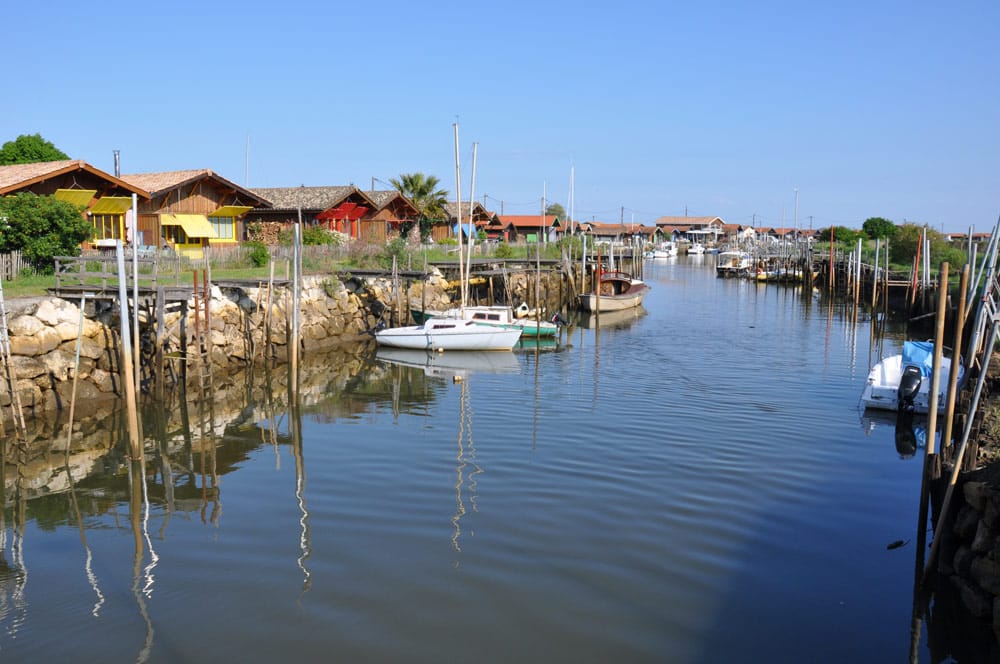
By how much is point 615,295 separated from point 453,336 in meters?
21.8

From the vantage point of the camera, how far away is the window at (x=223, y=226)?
4431 cm

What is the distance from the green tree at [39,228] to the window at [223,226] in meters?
13.7

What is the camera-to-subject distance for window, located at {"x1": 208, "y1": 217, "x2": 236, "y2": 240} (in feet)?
145

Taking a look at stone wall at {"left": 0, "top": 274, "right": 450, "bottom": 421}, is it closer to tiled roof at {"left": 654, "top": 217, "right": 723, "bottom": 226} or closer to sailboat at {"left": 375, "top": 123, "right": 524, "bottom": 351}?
sailboat at {"left": 375, "top": 123, "right": 524, "bottom": 351}

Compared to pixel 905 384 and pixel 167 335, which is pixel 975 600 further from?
pixel 167 335

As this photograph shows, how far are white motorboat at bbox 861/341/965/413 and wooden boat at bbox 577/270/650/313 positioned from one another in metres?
25.6

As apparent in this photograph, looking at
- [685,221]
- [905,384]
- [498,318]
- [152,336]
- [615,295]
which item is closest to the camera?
[905,384]

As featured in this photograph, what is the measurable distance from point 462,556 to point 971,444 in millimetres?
7142

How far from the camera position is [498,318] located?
3450cm

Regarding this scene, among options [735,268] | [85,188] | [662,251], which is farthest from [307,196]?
[662,251]

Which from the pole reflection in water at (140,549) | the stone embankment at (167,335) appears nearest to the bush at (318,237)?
the stone embankment at (167,335)

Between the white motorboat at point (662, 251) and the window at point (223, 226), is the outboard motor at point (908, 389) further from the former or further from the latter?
the white motorboat at point (662, 251)

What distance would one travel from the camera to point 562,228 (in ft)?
368

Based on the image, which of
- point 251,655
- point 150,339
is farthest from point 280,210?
point 251,655
